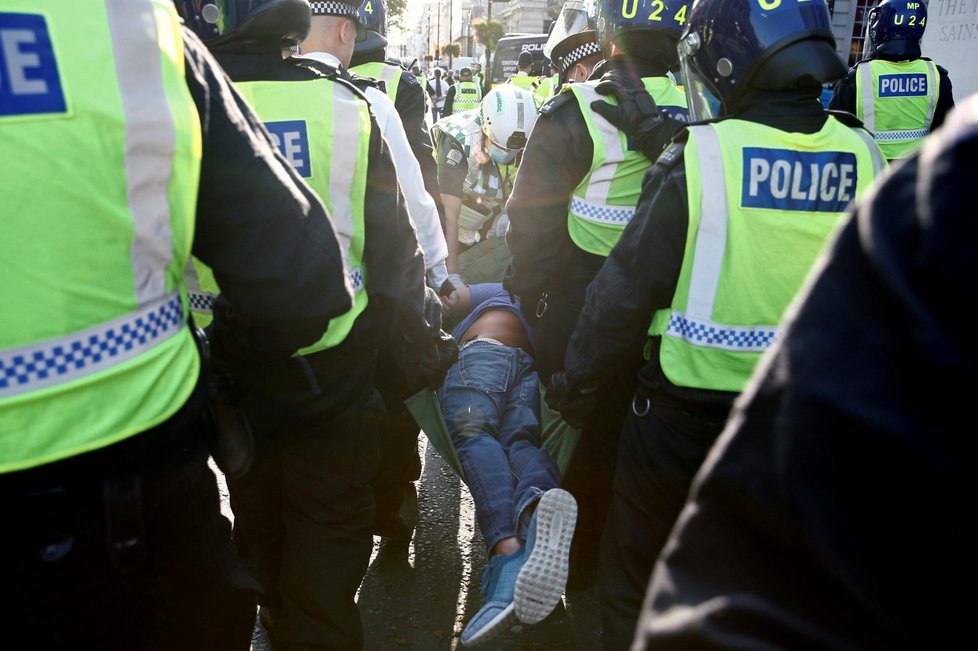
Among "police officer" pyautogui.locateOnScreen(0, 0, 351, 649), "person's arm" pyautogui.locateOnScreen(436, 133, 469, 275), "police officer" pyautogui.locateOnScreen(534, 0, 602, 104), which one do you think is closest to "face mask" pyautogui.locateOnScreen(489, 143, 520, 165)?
"person's arm" pyautogui.locateOnScreen(436, 133, 469, 275)

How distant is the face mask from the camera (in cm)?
445

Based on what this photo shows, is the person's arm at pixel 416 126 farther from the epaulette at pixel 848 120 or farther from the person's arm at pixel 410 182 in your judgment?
the epaulette at pixel 848 120

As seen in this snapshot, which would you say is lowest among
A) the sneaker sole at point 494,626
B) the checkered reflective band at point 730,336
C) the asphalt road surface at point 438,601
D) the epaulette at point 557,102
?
the asphalt road surface at point 438,601

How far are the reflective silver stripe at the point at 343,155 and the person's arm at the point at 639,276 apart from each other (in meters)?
0.71

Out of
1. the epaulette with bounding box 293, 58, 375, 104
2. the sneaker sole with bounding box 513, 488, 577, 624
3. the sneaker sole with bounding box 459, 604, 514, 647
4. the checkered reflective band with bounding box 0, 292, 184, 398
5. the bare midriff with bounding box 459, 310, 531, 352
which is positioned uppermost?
the epaulette with bounding box 293, 58, 375, 104

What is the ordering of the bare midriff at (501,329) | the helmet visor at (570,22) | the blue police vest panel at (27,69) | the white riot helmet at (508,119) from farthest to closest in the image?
the white riot helmet at (508,119), the helmet visor at (570,22), the bare midriff at (501,329), the blue police vest panel at (27,69)

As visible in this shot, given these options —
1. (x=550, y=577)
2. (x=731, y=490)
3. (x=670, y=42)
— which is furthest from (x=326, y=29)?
(x=731, y=490)

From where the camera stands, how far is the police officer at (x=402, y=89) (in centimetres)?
449

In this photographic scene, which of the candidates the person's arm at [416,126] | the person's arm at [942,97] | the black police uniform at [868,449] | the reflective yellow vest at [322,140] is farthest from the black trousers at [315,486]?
the person's arm at [942,97]

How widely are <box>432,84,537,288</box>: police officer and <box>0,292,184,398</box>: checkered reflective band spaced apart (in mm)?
3108

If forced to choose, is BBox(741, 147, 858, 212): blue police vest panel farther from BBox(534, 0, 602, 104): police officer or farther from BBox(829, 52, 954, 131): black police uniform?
BBox(829, 52, 954, 131): black police uniform

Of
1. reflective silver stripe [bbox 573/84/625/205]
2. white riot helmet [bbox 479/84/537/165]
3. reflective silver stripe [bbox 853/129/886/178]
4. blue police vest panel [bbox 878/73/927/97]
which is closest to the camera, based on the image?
reflective silver stripe [bbox 853/129/886/178]

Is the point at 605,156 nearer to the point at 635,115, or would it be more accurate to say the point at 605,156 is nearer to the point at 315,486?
the point at 635,115

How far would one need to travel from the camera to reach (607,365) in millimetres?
2293
